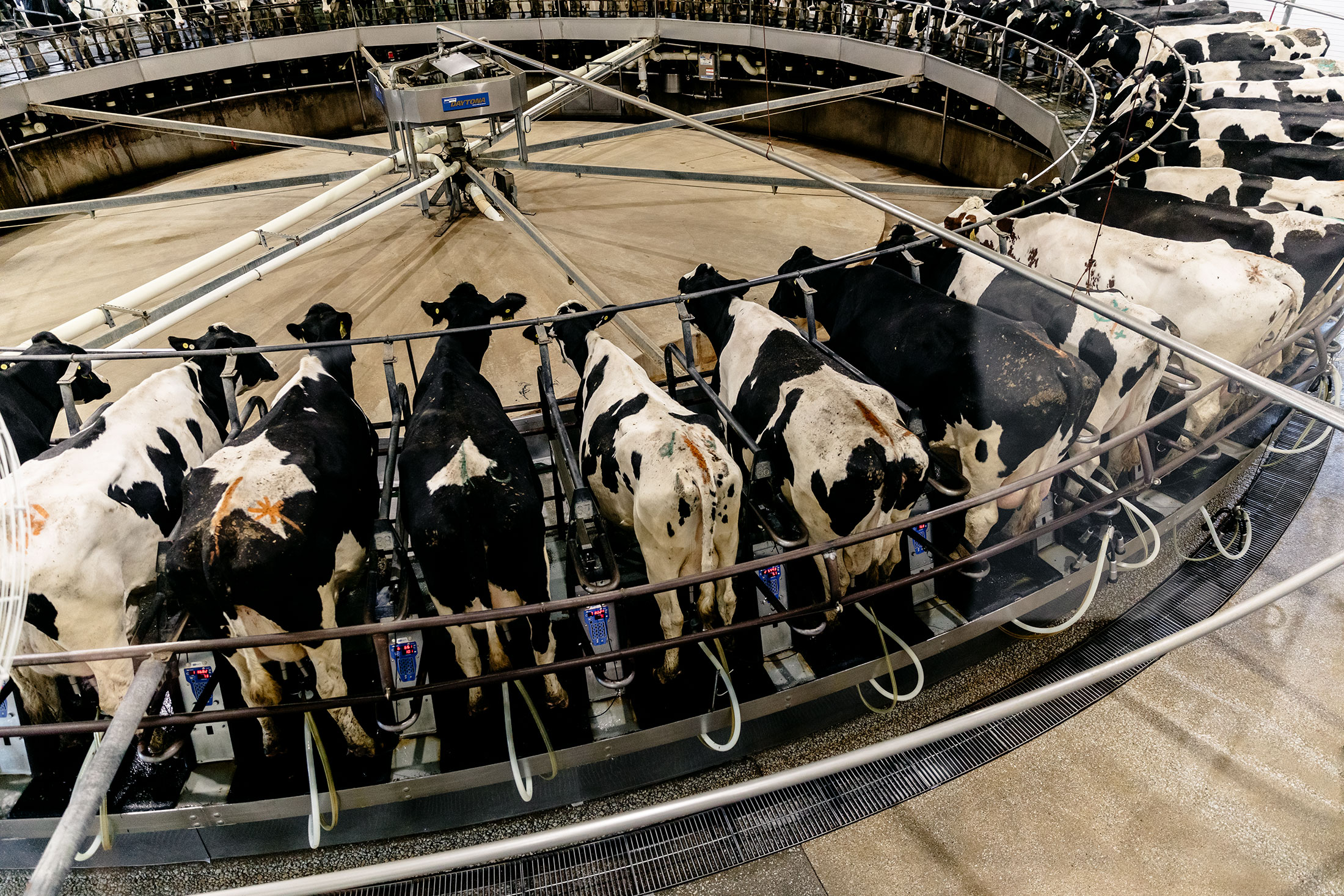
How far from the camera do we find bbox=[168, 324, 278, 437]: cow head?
4.39 meters

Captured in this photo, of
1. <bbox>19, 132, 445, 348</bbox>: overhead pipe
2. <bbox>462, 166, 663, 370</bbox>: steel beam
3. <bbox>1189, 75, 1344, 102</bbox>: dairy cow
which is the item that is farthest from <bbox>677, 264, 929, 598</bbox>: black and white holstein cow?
<bbox>1189, 75, 1344, 102</bbox>: dairy cow

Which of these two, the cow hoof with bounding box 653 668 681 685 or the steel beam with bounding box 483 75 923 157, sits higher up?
the steel beam with bounding box 483 75 923 157

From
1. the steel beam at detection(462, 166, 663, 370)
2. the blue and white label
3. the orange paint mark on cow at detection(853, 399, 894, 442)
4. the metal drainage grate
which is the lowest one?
the metal drainage grate

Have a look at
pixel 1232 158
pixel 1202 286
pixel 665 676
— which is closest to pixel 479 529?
pixel 665 676

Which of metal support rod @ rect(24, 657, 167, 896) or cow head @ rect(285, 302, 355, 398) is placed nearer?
metal support rod @ rect(24, 657, 167, 896)

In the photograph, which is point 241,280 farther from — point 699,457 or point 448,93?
point 699,457

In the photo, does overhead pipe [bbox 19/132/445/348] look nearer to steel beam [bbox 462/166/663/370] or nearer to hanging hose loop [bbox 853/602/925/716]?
steel beam [bbox 462/166/663/370]

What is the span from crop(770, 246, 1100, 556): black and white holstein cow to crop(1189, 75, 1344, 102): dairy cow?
549 cm

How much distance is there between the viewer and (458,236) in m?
9.02

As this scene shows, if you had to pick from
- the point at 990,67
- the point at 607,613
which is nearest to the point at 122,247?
the point at 607,613

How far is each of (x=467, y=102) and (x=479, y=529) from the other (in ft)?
19.5

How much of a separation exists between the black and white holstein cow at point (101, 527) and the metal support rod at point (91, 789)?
1035 mm

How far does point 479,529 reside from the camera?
3084 mm

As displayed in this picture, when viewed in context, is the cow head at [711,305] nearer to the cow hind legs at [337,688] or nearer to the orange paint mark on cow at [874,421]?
the orange paint mark on cow at [874,421]
